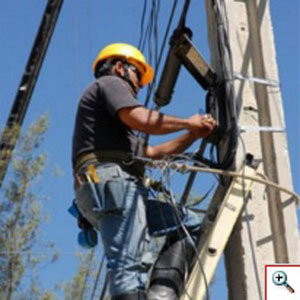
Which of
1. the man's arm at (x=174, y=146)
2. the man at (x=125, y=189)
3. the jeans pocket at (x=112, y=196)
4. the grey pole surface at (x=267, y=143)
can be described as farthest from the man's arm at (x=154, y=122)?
the grey pole surface at (x=267, y=143)

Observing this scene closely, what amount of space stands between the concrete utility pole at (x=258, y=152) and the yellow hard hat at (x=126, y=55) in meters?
0.35

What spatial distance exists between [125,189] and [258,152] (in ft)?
1.98

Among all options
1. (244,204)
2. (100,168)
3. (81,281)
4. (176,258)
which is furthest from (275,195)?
(81,281)

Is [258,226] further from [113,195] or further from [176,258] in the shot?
[113,195]

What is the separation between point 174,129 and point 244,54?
56 centimetres

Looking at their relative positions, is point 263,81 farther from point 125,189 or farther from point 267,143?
point 125,189

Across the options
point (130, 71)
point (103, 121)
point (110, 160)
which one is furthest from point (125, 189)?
point (130, 71)

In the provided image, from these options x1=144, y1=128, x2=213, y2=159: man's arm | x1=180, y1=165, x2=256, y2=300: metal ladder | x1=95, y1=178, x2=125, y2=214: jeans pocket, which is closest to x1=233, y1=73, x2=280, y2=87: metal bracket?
x1=144, y1=128, x2=213, y2=159: man's arm

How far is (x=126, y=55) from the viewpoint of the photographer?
3943 millimetres

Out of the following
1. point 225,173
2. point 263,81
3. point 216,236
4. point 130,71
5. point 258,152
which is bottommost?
point 216,236

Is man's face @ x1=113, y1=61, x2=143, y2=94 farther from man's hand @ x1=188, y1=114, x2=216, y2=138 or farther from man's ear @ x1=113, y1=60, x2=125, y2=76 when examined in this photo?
man's hand @ x1=188, y1=114, x2=216, y2=138

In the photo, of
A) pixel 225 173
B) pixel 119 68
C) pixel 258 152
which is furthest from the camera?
pixel 119 68

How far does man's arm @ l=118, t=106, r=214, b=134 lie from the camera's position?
3.41 metres

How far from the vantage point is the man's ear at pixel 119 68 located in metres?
3.90
